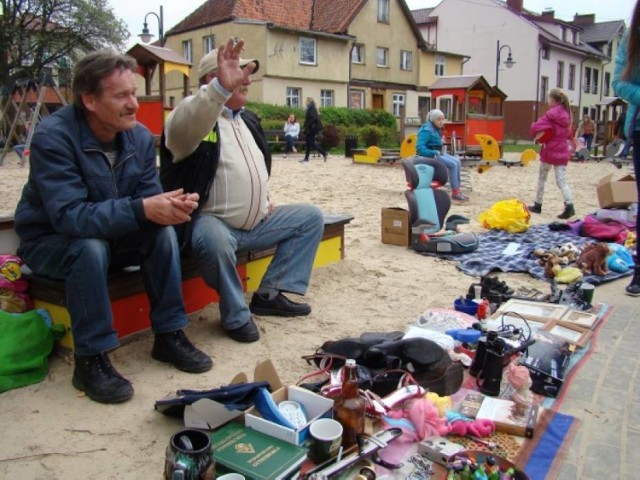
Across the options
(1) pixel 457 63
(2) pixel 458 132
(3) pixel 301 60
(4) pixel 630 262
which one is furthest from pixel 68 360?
(1) pixel 457 63

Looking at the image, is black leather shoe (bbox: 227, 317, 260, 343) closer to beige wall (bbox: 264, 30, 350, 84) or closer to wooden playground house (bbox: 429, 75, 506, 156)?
wooden playground house (bbox: 429, 75, 506, 156)

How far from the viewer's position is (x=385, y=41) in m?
33.6

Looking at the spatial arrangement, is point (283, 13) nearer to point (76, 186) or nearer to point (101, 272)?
point (76, 186)

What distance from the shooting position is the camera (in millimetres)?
2859

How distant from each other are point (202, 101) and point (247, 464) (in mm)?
1784

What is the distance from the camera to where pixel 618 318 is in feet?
13.2

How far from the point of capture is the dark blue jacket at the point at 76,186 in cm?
265

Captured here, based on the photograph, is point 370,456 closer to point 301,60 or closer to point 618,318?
point 618,318

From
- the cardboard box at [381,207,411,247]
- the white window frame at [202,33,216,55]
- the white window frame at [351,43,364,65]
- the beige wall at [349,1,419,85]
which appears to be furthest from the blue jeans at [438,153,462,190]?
the white window frame at [351,43,364,65]

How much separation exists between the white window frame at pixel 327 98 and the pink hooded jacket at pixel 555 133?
23342 mm

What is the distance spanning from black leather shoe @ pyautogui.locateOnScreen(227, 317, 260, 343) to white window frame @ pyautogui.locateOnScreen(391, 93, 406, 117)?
32.0m

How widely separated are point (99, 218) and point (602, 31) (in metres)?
52.5

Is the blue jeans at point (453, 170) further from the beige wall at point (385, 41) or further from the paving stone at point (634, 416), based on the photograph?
the beige wall at point (385, 41)

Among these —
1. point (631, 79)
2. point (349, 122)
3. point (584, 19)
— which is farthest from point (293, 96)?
point (584, 19)
